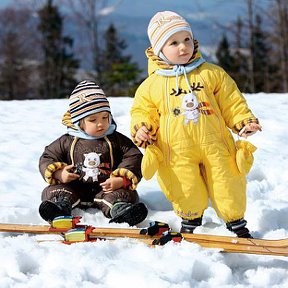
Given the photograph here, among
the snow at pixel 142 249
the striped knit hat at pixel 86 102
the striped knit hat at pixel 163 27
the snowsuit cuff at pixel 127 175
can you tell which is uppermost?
the striped knit hat at pixel 163 27

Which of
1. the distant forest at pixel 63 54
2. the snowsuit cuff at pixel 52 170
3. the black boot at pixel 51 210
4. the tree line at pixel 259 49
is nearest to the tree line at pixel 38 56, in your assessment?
the distant forest at pixel 63 54

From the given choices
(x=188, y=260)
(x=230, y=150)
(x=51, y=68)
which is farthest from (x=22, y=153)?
(x=51, y=68)

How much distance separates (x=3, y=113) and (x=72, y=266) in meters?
4.96

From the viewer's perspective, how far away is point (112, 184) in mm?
3682

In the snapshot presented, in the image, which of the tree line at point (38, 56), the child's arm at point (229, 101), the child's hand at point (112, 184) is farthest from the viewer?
the tree line at point (38, 56)

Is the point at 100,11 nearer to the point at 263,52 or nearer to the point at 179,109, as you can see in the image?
the point at 263,52

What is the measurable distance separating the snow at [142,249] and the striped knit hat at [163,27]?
1124mm

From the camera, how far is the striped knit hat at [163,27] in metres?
3.30

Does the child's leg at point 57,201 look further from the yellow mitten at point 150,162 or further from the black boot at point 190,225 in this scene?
the black boot at point 190,225

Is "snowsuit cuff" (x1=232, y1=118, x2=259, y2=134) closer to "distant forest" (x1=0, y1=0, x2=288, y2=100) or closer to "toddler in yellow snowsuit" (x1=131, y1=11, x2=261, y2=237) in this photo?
"toddler in yellow snowsuit" (x1=131, y1=11, x2=261, y2=237)

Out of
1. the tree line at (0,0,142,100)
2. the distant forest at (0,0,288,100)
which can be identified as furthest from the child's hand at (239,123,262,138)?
the tree line at (0,0,142,100)

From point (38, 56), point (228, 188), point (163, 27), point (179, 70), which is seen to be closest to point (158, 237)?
point (228, 188)

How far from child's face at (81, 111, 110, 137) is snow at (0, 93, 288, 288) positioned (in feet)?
1.79

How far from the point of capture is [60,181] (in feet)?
12.4
